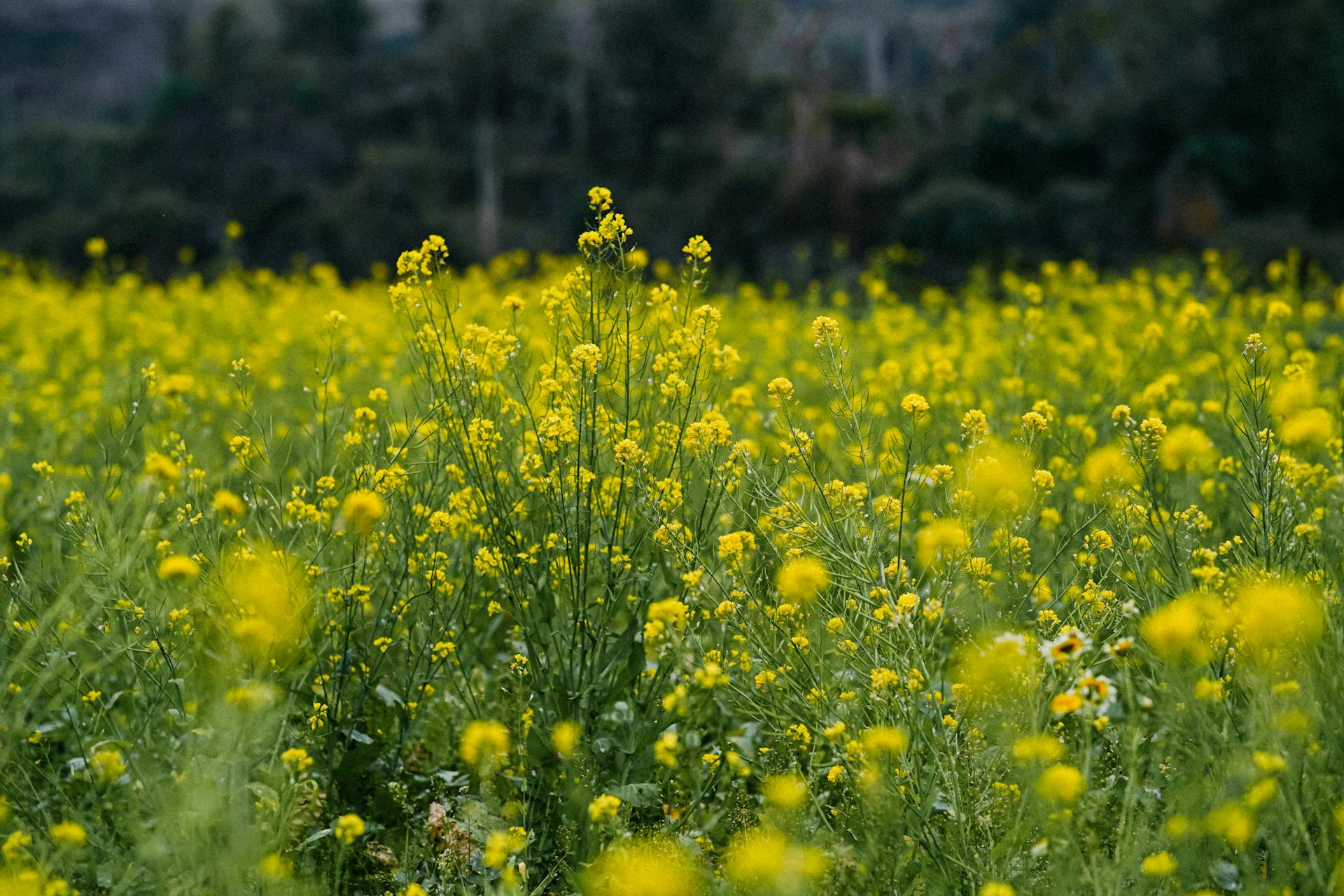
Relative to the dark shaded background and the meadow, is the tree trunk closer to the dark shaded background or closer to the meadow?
the dark shaded background

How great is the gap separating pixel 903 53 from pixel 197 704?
42.7 m

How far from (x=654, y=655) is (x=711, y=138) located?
20647mm

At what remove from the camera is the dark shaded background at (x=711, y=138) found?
1467 centimetres

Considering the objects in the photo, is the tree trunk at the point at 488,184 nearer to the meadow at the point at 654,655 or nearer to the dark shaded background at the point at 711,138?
the dark shaded background at the point at 711,138

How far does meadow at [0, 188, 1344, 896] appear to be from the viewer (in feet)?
5.65

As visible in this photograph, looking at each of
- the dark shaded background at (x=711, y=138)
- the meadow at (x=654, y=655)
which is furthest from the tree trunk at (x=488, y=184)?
the meadow at (x=654, y=655)

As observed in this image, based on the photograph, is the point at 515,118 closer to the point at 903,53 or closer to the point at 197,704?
the point at 903,53

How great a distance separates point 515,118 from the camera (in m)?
26.9

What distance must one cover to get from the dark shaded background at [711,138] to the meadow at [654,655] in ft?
26.9

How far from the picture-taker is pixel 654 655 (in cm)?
269

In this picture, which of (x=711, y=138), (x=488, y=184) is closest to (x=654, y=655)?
(x=711, y=138)

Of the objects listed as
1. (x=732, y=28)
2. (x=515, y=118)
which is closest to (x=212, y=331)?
(x=732, y=28)

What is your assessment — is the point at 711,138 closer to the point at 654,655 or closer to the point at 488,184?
the point at 488,184

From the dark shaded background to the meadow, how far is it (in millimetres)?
8208
